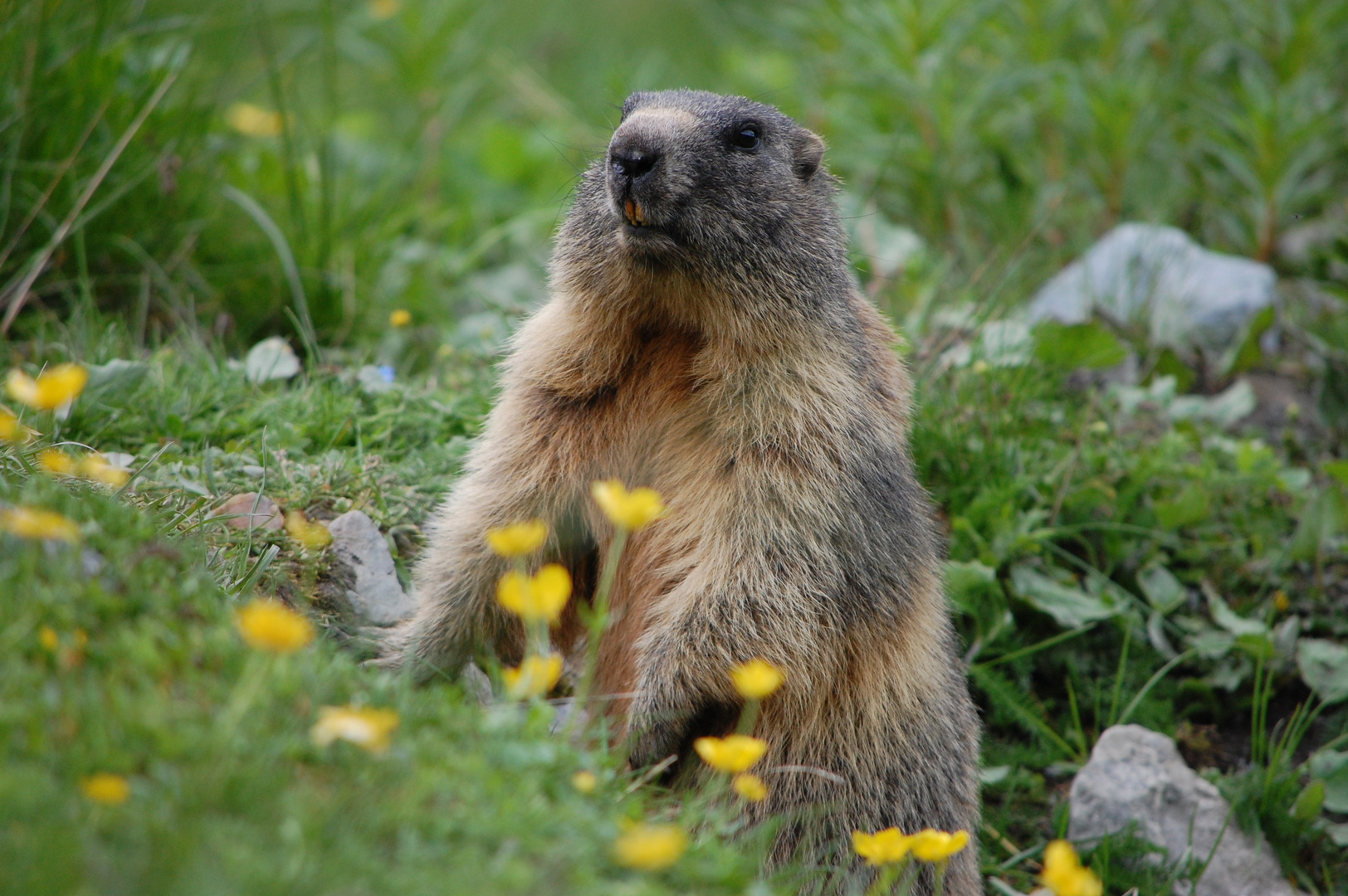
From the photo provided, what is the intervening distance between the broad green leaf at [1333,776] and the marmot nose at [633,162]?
3.21 metres

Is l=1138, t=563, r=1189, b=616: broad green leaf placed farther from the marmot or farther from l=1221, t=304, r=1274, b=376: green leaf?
l=1221, t=304, r=1274, b=376: green leaf

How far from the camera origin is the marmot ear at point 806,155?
12.7ft

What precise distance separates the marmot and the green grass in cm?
44

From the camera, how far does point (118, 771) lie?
5.73 ft

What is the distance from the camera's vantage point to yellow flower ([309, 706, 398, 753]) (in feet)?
5.90

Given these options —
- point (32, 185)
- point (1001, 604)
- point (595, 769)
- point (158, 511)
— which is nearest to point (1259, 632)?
point (1001, 604)

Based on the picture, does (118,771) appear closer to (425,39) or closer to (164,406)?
(164,406)

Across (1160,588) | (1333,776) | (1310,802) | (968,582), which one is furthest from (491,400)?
(1333,776)

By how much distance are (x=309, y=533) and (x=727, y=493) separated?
121 cm

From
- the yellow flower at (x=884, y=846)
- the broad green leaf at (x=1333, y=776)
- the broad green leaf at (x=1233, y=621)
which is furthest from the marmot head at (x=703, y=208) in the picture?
the broad green leaf at (x=1333, y=776)

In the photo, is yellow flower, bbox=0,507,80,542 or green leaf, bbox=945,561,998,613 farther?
green leaf, bbox=945,561,998,613

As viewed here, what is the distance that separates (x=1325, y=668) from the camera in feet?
14.9

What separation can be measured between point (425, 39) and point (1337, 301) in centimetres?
584

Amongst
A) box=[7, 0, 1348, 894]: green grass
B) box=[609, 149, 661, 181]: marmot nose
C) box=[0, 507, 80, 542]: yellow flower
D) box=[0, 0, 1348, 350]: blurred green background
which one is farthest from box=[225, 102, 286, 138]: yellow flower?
box=[0, 507, 80, 542]: yellow flower
